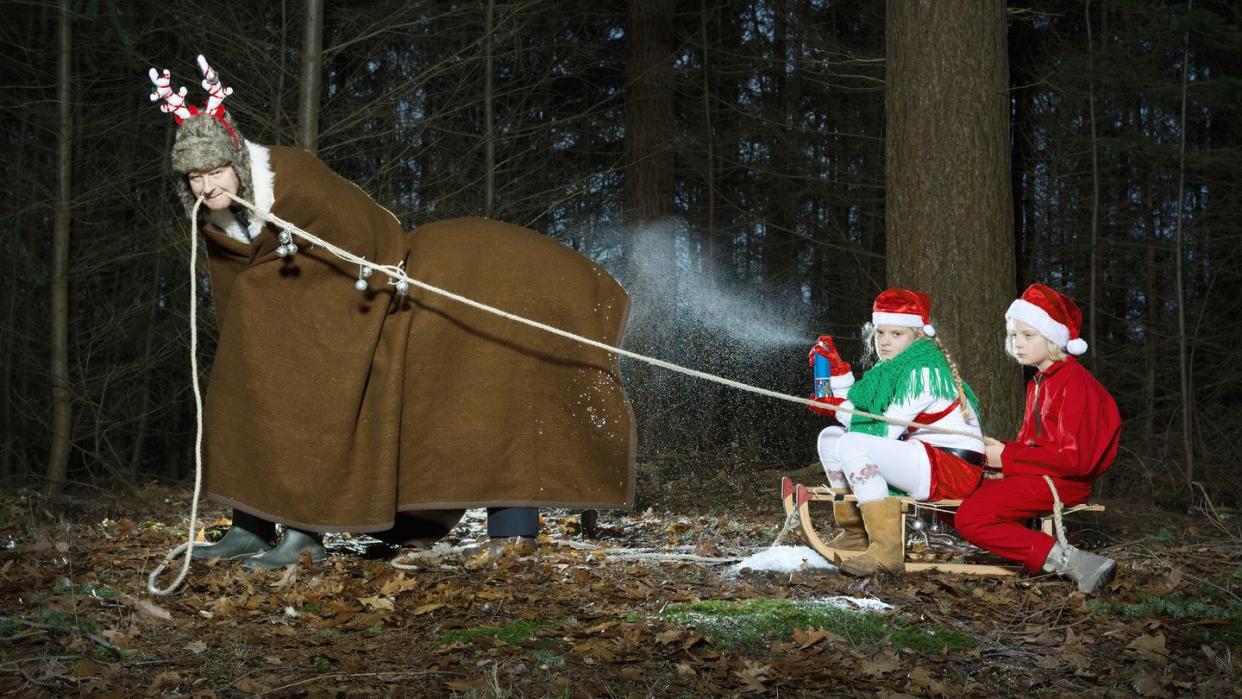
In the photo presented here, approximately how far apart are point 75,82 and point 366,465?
8.55 meters

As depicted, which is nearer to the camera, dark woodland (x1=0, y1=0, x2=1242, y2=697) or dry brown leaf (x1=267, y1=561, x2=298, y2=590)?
dark woodland (x1=0, y1=0, x2=1242, y2=697)

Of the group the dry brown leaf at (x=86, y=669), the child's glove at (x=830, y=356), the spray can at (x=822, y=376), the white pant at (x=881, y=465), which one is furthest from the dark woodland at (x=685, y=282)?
the child's glove at (x=830, y=356)

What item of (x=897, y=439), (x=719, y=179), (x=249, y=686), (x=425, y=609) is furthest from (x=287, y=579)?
(x=719, y=179)

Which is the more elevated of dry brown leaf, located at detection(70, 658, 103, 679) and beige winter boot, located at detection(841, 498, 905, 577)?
beige winter boot, located at detection(841, 498, 905, 577)

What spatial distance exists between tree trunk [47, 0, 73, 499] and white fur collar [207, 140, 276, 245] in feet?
22.0

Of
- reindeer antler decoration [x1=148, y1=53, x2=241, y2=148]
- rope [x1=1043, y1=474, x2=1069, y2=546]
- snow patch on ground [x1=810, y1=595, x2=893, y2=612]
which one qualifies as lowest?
snow patch on ground [x1=810, y1=595, x2=893, y2=612]

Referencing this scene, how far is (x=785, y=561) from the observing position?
16.0 ft

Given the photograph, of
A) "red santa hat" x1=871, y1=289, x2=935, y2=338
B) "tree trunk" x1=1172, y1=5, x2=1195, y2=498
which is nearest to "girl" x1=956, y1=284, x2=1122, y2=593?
"red santa hat" x1=871, y1=289, x2=935, y2=338

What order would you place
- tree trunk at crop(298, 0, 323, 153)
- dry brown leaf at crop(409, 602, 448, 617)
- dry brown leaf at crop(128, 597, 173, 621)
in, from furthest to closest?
tree trunk at crop(298, 0, 323, 153), dry brown leaf at crop(409, 602, 448, 617), dry brown leaf at crop(128, 597, 173, 621)

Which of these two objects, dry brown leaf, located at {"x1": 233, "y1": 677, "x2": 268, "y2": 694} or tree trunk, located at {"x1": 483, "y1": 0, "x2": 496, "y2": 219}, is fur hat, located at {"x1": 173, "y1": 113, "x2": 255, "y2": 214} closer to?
dry brown leaf, located at {"x1": 233, "y1": 677, "x2": 268, "y2": 694}

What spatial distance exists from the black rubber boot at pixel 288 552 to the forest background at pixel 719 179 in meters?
3.77

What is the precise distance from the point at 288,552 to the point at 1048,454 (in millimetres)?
3335

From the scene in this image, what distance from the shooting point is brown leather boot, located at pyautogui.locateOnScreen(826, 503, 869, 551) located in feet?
16.6

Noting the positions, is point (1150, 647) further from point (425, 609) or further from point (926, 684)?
point (425, 609)
